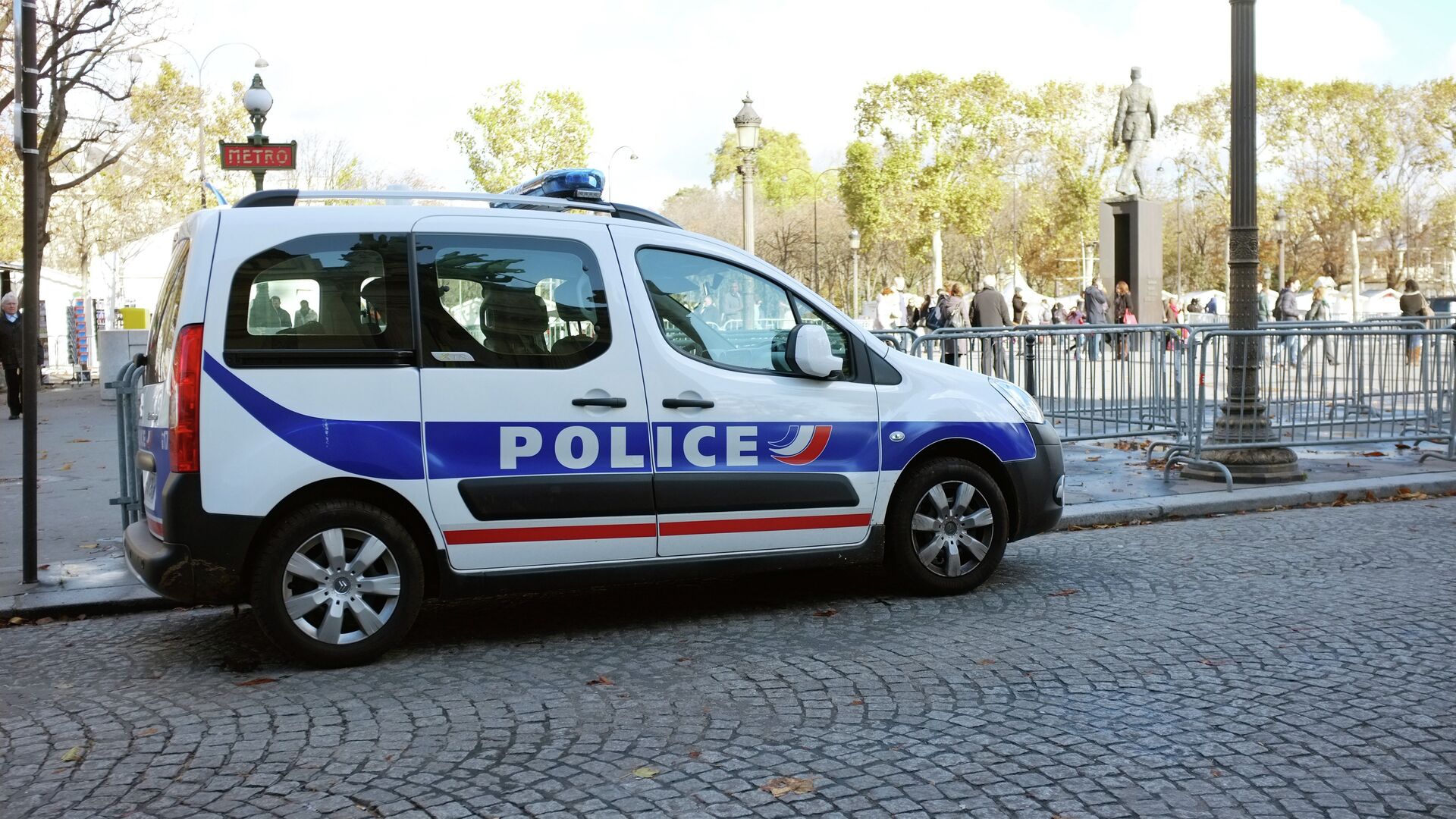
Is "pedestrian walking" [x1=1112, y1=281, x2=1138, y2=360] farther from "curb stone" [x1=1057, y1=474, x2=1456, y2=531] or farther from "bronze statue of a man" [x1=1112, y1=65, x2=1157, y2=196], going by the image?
"curb stone" [x1=1057, y1=474, x2=1456, y2=531]

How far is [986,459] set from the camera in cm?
655

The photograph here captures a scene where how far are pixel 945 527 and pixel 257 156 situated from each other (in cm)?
813

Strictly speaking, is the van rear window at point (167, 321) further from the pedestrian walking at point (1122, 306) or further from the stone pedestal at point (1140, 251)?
the stone pedestal at point (1140, 251)

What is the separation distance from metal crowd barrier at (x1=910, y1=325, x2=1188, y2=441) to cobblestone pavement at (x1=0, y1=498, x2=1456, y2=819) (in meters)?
4.30

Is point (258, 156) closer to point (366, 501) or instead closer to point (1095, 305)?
point (366, 501)

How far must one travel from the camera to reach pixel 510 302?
5.51m

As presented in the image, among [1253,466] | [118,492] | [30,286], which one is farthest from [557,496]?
[1253,466]

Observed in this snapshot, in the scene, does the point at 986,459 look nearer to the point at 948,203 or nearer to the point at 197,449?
the point at 197,449

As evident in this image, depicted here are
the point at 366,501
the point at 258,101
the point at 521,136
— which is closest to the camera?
the point at 366,501

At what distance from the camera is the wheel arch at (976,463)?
6332mm

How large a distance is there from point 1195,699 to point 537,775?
7.41 feet

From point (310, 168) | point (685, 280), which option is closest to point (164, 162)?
point (310, 168)

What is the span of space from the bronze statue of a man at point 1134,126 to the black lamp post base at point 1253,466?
18.6m

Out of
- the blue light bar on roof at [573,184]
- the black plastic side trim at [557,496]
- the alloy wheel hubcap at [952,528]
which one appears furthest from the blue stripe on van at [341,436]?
the alloy wheel hubcap at [952,528]
